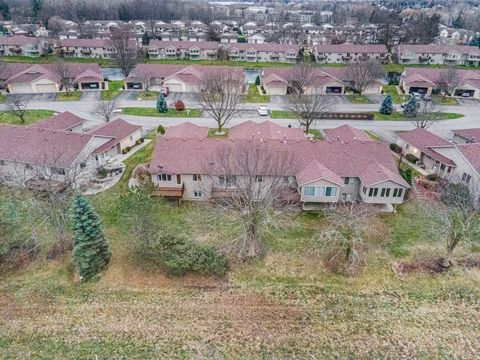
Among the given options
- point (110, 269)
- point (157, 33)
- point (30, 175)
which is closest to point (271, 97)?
point (30, 175)

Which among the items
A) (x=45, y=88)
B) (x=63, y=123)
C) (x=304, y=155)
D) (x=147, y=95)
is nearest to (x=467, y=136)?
(x=304, y=155)

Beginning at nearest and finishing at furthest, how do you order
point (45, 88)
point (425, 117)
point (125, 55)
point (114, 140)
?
point (114, 140), point (425, 117), point (45, 88), point (125, 55)

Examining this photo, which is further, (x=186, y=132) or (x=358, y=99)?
(x=358, y=99)

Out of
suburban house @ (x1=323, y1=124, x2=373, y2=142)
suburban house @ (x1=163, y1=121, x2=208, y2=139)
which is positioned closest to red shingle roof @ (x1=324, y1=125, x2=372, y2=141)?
suburban house @ (x1=323, y1=124, x2=373, y2=142)

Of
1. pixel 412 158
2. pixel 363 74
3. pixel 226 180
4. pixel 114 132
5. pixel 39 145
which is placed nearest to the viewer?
pixel 226 180

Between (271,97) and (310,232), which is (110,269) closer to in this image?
(310,232)

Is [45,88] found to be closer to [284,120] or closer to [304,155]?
[284,120]

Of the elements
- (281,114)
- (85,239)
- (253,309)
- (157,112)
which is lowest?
(253,309)
